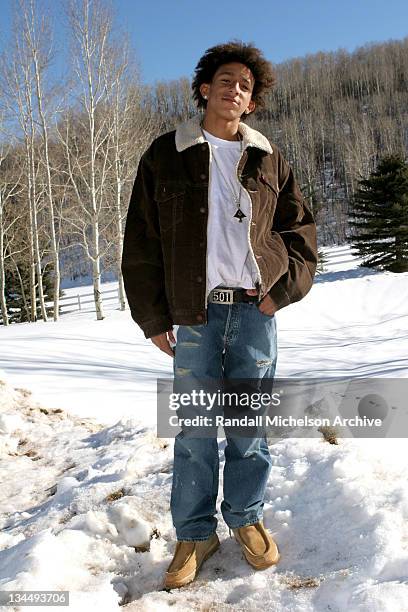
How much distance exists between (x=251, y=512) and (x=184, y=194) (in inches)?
52.7

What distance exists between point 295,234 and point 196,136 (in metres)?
0.58

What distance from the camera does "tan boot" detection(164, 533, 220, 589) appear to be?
179 cm

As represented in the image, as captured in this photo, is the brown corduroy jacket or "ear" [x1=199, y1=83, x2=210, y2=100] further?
"ear" [x1=199, y1=83, x2=210, y2=100]

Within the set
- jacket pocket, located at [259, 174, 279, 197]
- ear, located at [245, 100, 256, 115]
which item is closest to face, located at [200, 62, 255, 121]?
ear, located at [245, 100, 256, 115]

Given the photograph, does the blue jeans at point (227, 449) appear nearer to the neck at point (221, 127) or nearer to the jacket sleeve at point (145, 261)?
the jacket sleeve at point (145, 261)

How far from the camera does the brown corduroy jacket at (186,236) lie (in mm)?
1779

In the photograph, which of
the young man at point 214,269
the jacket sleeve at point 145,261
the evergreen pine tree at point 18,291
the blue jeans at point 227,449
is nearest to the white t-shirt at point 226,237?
the young man at point 214,269

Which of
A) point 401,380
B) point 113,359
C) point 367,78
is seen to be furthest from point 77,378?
point 367,78

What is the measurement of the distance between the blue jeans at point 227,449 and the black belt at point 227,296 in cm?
2

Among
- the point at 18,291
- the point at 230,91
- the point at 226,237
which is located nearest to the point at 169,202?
the point at 226,237

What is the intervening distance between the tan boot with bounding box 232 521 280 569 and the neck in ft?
5.31

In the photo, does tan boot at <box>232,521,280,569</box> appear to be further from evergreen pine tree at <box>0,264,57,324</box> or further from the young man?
evergreen pine tree at <box>0,264,57,324</box>

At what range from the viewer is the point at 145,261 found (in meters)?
1.88

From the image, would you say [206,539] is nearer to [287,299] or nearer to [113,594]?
[113,594]
